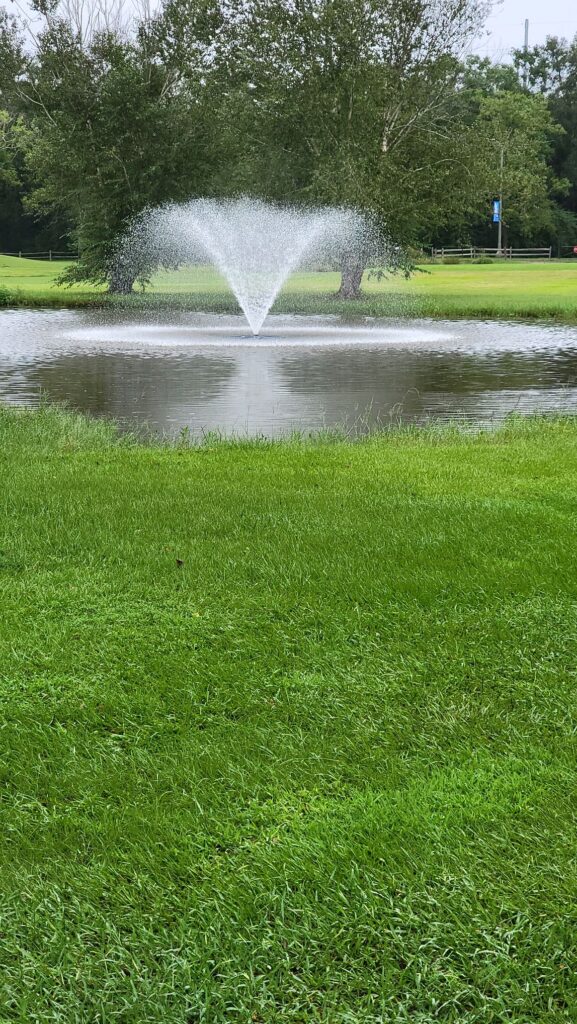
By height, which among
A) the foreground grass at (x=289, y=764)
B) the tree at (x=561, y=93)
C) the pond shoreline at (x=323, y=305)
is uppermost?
the tree at (x=561, y=93)

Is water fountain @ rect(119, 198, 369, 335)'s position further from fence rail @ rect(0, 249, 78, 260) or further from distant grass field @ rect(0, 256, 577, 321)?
fence rail @ rect(0, 249, 78, 260)

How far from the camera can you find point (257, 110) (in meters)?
27.9

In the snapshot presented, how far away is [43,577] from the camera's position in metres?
4.52

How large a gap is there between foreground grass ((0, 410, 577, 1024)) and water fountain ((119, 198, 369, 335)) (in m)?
21.5

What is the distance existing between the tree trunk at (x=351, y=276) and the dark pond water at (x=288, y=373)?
8430mm

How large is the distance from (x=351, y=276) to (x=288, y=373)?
59.3 feet

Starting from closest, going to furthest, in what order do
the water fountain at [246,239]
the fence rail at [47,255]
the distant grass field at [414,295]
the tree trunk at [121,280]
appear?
the distant grass field at [414,295] → the water fountain at [246,239] → the tree trunk at [121,280] → the fence rail at [47,255]

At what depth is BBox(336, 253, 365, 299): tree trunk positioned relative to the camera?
30.7 m

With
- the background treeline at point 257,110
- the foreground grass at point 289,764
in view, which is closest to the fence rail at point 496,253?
the background treeline at point 257,110

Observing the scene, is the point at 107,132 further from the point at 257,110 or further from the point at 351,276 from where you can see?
the point at 351,276

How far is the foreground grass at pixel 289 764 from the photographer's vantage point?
204 cm

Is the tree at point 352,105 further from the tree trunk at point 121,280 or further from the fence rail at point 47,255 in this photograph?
the fence rail at point 47,255

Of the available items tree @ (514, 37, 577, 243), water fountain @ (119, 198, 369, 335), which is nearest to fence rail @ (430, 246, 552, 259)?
tree @ (514, 37, 577, 243)

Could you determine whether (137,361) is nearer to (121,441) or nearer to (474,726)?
(121,441)
